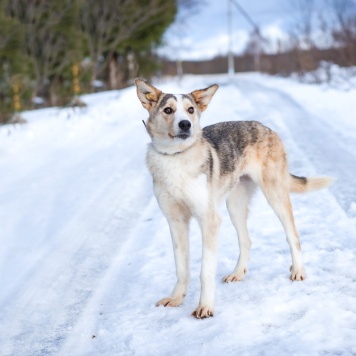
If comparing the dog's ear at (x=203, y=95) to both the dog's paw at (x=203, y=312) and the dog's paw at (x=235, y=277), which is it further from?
the dog's paw at (x=203, y=312)

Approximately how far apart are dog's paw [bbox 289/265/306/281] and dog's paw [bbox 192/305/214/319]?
88 cm

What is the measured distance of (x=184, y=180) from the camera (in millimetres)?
3959

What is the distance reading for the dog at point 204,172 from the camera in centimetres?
396

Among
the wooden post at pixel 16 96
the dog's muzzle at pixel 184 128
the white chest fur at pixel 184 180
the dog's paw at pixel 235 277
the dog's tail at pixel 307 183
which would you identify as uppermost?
the dog's muzzle at pixel 184 128

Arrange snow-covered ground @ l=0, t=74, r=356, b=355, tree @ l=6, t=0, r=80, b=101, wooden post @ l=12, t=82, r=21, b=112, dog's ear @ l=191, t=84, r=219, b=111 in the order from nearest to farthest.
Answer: snow-covered ground @ l=0, t=74, r=356, b=355, dog's ear @ l=191, t=84, r=219, b=111, wooden post @ l=12, t=82, r=21, b=112, tree @ l=6, t=0, r=80, b=101

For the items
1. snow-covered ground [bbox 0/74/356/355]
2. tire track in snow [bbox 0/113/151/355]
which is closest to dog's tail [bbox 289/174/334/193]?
snow-covered ground [bbox 0/74/356/355]

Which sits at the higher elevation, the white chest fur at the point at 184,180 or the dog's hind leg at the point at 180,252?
the white chest fur at the point at 184,180

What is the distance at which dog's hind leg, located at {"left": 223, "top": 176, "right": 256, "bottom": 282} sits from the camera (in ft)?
15.6

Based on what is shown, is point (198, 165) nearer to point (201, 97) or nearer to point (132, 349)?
point (201, 97)

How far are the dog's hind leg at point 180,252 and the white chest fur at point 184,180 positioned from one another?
176mm

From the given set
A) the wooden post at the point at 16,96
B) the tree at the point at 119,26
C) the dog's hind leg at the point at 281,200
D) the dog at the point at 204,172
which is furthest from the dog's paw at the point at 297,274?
the tree at the point at 119,26

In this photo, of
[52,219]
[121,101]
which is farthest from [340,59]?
[52,219]

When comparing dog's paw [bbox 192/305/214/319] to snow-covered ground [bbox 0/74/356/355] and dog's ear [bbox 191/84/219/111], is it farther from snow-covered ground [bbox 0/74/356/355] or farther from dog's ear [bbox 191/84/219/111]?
dog's ear [bbox 191/84/219/111]

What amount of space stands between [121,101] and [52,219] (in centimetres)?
1137
